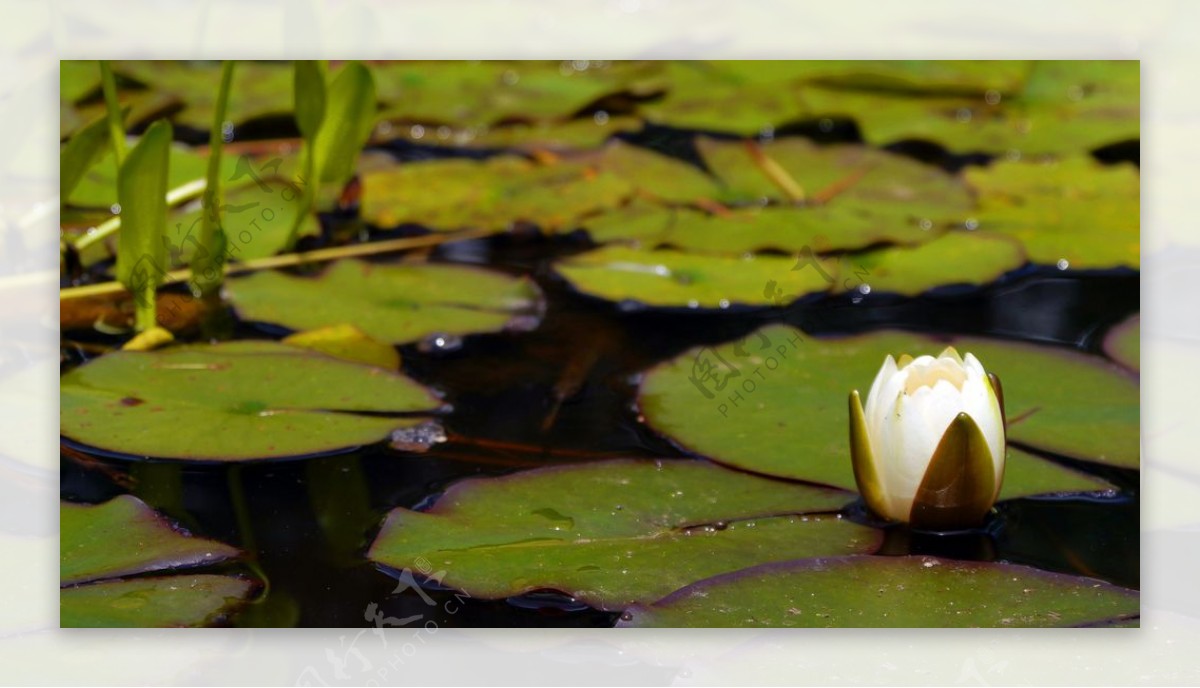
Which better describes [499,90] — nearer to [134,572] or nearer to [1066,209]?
[1066,209]

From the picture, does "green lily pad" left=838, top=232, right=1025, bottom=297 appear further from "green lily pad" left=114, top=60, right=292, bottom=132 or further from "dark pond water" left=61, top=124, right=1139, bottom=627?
"green lily pad" left=114, top=60, right=292, bottom=132

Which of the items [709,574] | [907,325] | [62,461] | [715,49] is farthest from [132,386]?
[907,325]

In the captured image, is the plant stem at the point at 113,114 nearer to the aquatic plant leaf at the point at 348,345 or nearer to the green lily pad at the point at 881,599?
the aquatic plant leaf at the point at 348,345

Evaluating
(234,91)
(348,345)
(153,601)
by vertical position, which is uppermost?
(234,91)

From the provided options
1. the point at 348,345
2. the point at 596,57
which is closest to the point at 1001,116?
the point at 596,57

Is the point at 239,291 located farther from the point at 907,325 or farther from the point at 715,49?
the point at 907,325

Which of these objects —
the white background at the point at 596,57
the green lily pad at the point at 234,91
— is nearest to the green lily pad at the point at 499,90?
the green lily pad at the point at 234,91

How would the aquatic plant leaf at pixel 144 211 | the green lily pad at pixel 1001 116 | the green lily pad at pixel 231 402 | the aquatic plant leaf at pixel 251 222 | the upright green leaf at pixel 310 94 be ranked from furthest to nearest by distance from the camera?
the green lily pad at pixel 1001 116 → the aquatic plant leaf at pixel 251 222 → the upright green leaf at pixel 310 94 → the aquatic plant leaf at pixel 144 211 → the green lily pad at pixel 231 402

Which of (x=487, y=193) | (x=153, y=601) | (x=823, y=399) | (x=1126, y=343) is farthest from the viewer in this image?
(x=487, y=193)
